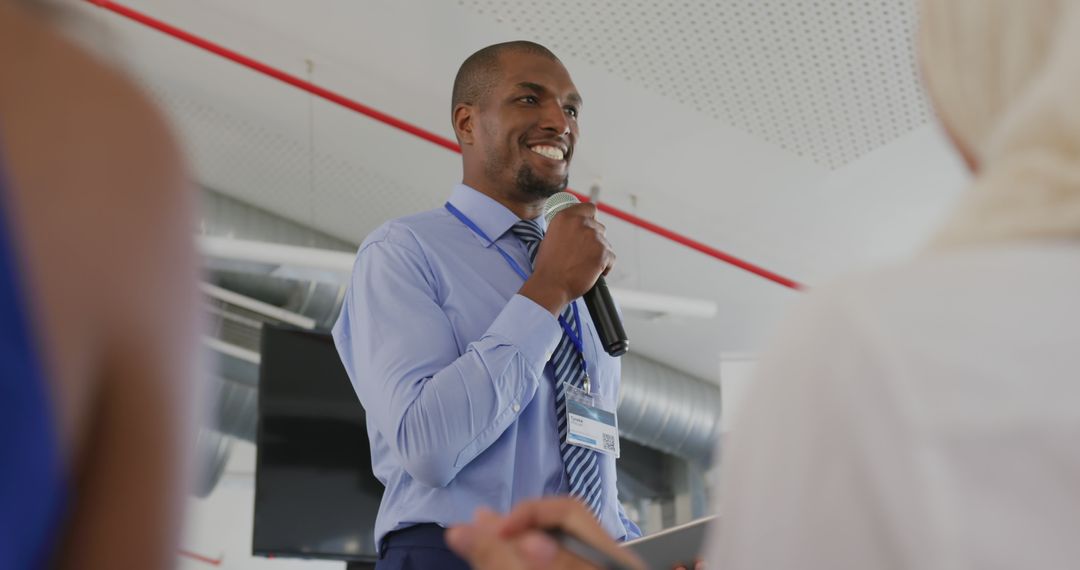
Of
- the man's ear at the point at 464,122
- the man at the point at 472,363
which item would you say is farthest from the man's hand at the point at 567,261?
Result: the man's ear at the point at 464,122

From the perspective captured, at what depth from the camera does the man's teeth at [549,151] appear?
7.36 ft

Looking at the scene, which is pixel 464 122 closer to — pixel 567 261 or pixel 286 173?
pixel 567 261

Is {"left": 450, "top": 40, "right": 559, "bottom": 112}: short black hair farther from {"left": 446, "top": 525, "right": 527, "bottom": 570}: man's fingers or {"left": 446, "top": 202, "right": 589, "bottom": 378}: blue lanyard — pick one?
{"left": 446, "top": 525, "right": 527, "bottom": 570}: man's fingers

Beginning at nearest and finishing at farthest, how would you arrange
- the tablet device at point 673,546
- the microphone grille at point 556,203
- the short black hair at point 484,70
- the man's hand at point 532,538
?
1. the man's hand at point 532,538
2. the tablet device at point 673,546
3. the microphone grille at point 556,203
4. the short black hair at point 484,70

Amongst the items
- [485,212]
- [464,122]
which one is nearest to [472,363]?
[485,212]

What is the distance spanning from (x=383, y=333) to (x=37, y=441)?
130cm

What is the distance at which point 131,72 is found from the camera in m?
0.58

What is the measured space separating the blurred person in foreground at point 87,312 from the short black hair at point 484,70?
1.90 m

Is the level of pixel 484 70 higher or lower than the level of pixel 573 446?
higher

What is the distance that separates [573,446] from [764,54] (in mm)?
2515

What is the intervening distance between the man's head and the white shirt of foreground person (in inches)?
64.9

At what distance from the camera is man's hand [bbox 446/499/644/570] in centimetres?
70

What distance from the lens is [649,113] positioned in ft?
14.5

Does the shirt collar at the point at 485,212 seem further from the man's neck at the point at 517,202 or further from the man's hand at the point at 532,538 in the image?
the man's hand at the point at 532,538
